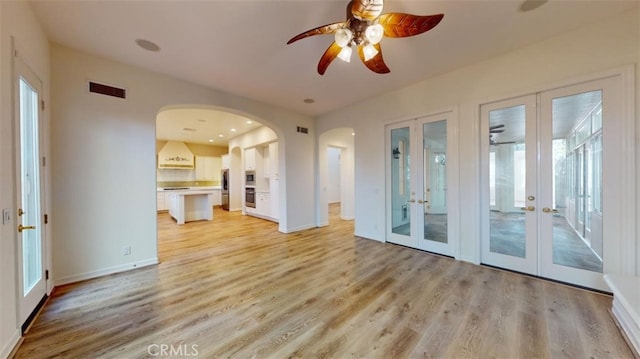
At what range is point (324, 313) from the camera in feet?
7.30

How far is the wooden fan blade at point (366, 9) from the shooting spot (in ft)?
5.95

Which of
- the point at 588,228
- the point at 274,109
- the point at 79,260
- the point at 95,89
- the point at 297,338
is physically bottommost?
the point at 297,338

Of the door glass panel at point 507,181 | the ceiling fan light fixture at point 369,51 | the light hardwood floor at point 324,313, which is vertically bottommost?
the light hardwood floor at point 324,313

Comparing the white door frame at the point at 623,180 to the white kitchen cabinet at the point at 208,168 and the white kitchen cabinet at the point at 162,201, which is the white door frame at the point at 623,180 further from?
the white kitchen cabinet at the point at 208,168

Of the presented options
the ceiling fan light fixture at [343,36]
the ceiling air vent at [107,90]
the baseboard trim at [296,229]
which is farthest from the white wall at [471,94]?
the ceiling air vent at [107,90]

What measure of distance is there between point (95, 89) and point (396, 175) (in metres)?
4.90

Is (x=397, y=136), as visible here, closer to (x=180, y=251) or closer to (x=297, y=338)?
(x=297, y=338)

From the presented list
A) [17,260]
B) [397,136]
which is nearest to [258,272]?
[17,260]

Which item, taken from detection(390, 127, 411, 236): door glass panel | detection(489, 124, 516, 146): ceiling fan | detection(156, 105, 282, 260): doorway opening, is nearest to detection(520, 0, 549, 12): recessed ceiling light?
detection(489, 124, 516, 146): ceiling fan

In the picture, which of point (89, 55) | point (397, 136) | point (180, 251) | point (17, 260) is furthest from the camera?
point (397, 136)

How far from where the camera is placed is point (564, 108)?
2.81m

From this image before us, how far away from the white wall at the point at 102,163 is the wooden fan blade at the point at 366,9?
10.6 ft

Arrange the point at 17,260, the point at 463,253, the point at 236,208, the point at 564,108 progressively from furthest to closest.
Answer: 1. the point at 236,208
2. the point at 463,253
3. the point at 564,108
4. the point at 17,260

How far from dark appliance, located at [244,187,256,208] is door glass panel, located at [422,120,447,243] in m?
5.49
